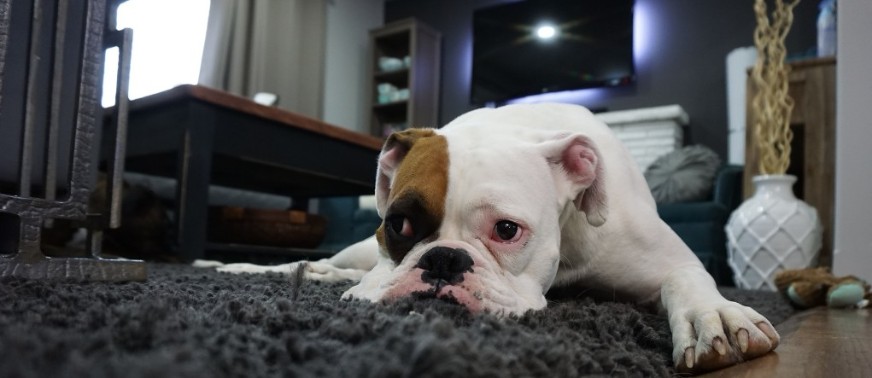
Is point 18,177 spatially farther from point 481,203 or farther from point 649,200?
point 649,200

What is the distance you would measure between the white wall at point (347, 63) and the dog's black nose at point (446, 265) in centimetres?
481

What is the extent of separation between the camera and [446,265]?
31.8 inches

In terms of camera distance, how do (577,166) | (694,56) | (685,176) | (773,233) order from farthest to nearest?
(694,56), (685,176), (773,233), (577,166)

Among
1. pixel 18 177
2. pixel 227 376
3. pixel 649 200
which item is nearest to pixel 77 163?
pixel 18 177

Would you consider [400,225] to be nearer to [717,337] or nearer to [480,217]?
[480,217]

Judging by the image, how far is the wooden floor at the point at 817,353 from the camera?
2.37 ft

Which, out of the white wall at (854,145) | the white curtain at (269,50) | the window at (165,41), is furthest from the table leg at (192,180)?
the white curtain at (269,50)

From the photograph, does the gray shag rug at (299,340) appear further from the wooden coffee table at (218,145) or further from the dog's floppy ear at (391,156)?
the wooden coffee table at (218,145)

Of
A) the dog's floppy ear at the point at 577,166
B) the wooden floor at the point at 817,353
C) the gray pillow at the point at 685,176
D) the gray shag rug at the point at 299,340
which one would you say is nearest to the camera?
the gray shag rug at the point at 299,340

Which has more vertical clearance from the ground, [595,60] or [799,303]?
[595,60]

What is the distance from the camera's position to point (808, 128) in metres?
3.05

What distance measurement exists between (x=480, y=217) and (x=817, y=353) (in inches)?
18.4

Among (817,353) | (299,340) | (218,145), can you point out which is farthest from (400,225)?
(218,145)

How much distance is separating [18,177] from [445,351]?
81 cm
